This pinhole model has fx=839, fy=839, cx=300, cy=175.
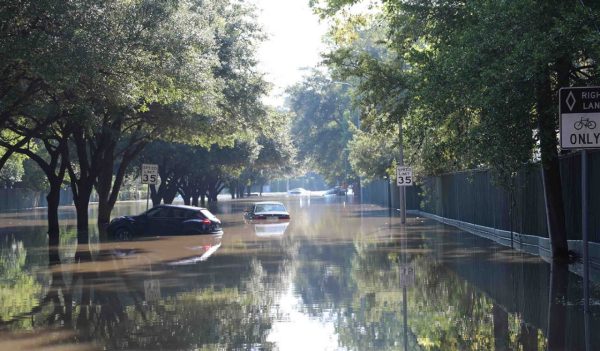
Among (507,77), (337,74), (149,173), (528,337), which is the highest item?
(337,74)

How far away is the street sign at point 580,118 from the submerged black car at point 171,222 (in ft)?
75.9

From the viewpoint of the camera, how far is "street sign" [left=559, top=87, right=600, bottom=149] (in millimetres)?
10531

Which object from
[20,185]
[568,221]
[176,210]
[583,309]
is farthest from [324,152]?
[583,309]

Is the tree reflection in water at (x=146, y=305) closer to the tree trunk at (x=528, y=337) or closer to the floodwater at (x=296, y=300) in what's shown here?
the floodwater at (x=296, y=300)

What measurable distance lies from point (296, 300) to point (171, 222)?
1967cm

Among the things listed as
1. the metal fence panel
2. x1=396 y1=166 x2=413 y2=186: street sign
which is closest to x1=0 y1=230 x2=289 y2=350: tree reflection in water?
the metal fence panel

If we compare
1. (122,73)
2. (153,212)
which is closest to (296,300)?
(122,73)

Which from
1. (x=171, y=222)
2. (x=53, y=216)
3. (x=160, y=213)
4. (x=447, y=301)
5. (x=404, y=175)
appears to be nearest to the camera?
(x=447, y=301)

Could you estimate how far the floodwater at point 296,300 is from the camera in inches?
397

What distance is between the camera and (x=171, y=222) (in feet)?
107

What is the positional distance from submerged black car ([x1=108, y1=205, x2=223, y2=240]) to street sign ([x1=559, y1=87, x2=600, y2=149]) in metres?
23.1

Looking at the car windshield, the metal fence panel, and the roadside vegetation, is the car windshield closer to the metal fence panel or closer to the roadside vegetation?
the roadside vegetation

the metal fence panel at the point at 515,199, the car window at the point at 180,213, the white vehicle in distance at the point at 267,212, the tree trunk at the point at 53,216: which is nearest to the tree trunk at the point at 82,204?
the tree trunk at the point at 53,216

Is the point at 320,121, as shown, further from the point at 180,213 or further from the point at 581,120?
the point at 581,120
